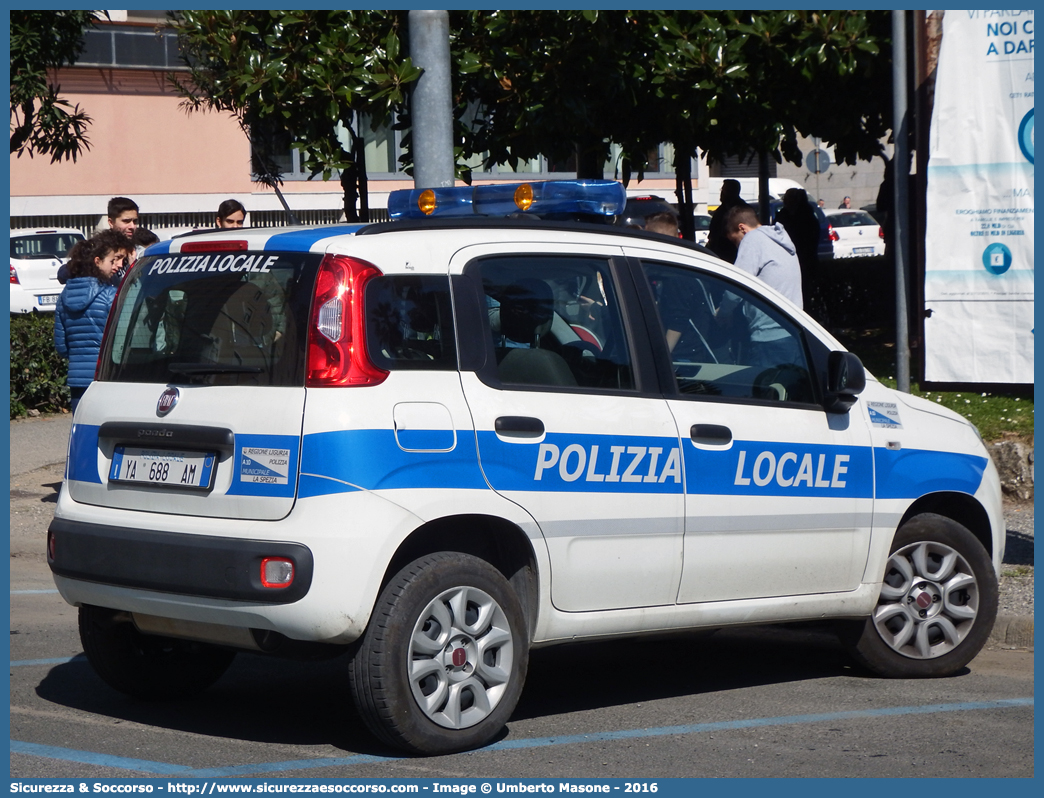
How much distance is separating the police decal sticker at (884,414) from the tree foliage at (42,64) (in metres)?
12.0

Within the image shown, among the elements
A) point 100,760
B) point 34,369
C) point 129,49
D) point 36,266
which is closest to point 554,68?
point 34,369

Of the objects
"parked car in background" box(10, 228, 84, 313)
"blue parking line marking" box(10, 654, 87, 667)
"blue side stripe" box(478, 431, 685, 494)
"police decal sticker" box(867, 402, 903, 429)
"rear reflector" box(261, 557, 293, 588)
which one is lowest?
"blue parking line marking" box(10, 654, 87, 667)

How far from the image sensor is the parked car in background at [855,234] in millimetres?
37250


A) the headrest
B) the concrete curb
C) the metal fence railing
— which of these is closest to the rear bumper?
the headrest

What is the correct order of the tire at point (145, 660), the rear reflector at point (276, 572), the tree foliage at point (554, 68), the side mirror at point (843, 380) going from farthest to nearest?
the tree foliage at point (554, 68) → the side mirror at point (843, 380) → the tire at point (145, 660) → the rear reflector at point (276, 572)

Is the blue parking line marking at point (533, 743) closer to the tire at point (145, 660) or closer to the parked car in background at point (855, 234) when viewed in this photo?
the tire at point (145, 660)

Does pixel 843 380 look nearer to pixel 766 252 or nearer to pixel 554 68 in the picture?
pixel 766 252

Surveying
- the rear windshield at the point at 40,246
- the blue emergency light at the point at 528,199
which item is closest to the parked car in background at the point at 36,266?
the rear windshield at the point at 40,246

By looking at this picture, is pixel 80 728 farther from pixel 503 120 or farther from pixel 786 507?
pixel 503 120

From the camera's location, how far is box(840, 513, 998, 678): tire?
606 centimetres

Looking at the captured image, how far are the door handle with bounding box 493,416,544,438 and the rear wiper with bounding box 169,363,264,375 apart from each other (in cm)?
82

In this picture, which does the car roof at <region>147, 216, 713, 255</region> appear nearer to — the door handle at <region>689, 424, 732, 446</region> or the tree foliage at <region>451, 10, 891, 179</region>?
the door handle at <region>689, 424, 732, 446</region>

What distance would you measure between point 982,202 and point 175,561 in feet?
22.9

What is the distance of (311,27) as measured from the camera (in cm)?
1127
